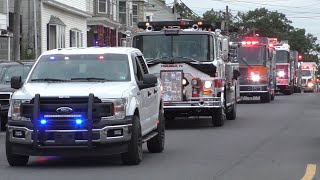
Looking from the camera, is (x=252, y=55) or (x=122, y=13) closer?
(x=252, y=55)

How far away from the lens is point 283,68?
1741 inches

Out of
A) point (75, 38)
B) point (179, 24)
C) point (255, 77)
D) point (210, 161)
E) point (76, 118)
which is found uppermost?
point (75, 38)

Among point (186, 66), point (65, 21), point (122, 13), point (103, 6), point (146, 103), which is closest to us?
point (146, 103)

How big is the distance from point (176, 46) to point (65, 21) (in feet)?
75.3

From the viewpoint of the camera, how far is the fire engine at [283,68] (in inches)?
1716

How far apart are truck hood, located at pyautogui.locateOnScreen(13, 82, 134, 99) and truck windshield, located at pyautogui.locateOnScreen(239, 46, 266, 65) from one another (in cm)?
2114

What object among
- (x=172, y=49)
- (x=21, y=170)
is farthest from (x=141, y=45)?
(x=21, y=170)

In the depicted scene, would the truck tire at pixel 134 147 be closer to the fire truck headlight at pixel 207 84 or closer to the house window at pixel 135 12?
the fire truck headlight at pixel 207 84

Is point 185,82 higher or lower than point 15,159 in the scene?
higher

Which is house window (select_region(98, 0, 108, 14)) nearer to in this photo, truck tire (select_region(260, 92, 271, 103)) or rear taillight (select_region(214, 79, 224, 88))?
truck tire (select_region(260, 92, 271, 103))

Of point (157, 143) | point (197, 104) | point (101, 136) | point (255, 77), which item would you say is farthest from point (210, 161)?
point (255, 77)

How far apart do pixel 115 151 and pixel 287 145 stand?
5.09m

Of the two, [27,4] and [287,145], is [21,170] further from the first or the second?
[27,4]

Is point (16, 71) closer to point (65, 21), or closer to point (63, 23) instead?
point (63, 23)
